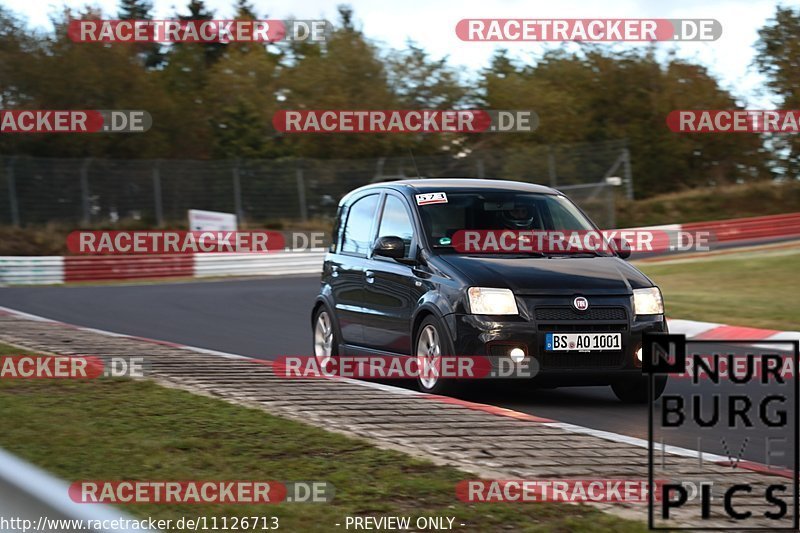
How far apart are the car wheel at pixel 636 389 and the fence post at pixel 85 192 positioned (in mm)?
24571

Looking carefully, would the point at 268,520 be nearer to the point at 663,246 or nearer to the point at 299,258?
the point at 299,258

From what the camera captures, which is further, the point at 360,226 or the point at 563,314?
the point at 360,226

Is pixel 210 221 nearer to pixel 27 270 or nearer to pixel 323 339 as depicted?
pixel 27 270

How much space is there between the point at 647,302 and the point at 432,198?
6.46ft

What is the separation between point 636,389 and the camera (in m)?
9.14

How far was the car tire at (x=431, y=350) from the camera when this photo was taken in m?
→ 8.83

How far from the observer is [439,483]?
5.43 m

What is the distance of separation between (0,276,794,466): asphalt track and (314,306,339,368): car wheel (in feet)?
3.44

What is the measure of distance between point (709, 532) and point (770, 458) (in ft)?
7.39

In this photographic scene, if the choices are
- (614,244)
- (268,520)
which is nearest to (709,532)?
(268,520)

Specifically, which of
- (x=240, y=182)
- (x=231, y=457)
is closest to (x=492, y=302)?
(x=231, y=457)

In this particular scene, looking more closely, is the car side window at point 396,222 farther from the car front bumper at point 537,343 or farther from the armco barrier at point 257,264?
the armco barrier at point 257,264

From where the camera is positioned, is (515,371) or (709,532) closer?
(709,532)

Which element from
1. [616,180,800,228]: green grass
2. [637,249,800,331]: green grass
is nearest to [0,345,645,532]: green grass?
[637,249,800,331]: green grass
